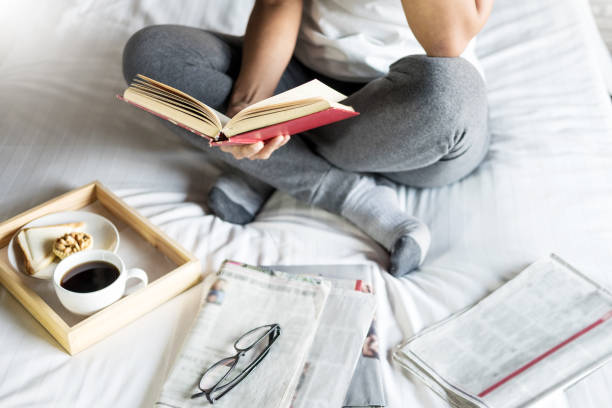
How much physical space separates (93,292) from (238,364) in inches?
8.1

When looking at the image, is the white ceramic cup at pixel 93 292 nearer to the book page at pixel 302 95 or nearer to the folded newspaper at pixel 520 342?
the book page at pixel 302 95

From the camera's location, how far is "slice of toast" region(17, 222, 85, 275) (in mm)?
817

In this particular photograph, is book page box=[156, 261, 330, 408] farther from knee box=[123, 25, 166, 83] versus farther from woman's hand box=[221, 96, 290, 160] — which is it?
knee box=[123, 25, 166, 83]

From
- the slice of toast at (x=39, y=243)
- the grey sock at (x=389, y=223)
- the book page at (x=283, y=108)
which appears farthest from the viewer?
the grey sock at (x=389, y=223)

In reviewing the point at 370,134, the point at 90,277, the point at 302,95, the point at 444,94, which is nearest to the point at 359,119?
the point at 370,134

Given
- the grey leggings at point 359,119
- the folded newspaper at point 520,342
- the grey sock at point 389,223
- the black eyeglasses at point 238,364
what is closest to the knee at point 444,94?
the grey leggings at point 359,119

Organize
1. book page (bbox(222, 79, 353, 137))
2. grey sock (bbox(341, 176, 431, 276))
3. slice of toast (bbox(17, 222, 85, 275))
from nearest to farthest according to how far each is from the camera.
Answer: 1. book page (bbox(222, 79, 353, 137))
2. slice of toast (bbox(17, 222, 85, 275))
3. grey sock (bbox(341, 176, 431, 276))

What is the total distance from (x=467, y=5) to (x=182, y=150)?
595mm

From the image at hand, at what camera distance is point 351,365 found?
2.46ft

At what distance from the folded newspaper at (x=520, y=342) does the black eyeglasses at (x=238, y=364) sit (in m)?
0.18

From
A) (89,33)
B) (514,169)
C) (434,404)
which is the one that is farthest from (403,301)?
(89,33)

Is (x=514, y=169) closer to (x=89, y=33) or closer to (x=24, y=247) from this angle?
(x=24, y=247)

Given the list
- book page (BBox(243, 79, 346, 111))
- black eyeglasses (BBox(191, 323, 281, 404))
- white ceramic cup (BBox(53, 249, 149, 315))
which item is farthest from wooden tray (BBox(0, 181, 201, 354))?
book page (BBox(243, 79, 346, 111))

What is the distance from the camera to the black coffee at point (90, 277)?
30.1 inches
